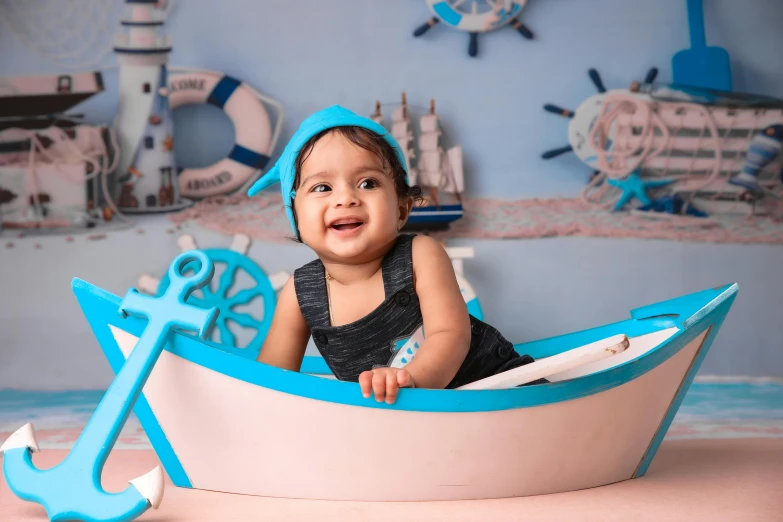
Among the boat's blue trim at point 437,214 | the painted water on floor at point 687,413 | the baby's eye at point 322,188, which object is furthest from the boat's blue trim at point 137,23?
the baby's eye at point 322,188

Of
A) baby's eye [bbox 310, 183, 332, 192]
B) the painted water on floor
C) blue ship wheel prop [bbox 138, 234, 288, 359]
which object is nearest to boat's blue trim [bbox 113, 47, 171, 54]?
blue ship wheel prop [bbox 138, 234, 288, 359]

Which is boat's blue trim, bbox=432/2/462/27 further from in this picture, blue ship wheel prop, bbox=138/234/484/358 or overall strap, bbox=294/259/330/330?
overall strap, bbox=294/259/330/330

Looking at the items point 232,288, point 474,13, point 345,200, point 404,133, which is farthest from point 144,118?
point 345,200

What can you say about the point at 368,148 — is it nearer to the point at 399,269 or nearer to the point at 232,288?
the point at 399,269

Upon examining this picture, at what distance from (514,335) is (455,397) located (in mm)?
1331

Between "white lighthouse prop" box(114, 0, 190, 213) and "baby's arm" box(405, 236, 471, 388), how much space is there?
1258 millimetres

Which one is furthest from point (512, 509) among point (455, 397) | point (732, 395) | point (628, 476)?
point (732, 395)

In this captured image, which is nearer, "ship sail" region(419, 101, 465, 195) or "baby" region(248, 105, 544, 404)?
"baby" region(248, 105, 544, 404)

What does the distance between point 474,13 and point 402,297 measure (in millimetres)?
1321

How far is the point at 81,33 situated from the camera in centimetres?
219

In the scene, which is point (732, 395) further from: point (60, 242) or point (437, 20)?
point (60, 242)

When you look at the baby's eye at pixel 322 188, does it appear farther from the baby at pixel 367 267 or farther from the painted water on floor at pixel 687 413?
the painted water on floor at pixel 687 413

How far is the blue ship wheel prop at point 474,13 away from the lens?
217 cm

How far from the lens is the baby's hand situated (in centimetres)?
85
